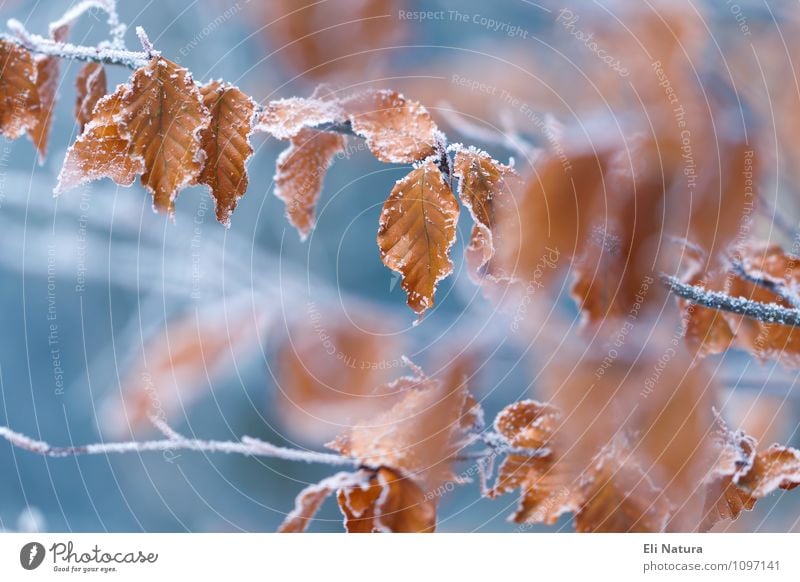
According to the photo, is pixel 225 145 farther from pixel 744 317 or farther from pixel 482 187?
pixel 744 317

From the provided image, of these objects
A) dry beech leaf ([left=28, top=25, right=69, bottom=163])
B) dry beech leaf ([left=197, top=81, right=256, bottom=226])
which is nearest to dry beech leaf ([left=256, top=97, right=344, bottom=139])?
dry beech leaf ([left=197, top=81, right=256, bottom=226])

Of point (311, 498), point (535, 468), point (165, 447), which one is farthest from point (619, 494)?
point (165, 447)

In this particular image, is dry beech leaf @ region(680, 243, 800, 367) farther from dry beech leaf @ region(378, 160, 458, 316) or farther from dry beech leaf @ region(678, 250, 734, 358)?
dry beech leaf @ region(378, 160, 458, 316)

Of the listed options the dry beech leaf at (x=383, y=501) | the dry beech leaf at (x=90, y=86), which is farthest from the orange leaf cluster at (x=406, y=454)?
the dry beech leaf at (x=90, y=86)

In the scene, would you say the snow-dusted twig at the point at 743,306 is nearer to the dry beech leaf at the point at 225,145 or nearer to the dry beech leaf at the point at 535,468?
the dry beech leaf at the point at 535,468
